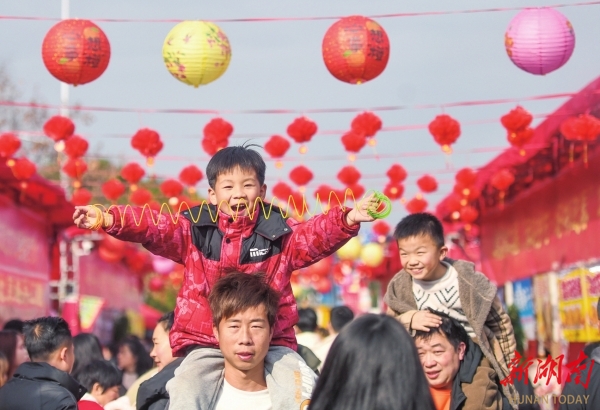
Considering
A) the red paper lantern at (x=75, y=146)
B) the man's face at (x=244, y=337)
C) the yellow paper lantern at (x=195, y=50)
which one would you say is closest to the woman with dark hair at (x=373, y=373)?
the man's face at (x=244, y=337)

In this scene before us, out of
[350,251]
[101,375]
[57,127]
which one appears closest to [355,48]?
[101,375]

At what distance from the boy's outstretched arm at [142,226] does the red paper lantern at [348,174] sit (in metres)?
12.5

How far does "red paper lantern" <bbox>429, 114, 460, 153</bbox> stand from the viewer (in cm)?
1376

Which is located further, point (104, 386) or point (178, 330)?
point (104, 386)

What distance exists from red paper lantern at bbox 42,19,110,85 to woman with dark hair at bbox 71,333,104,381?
121 inches

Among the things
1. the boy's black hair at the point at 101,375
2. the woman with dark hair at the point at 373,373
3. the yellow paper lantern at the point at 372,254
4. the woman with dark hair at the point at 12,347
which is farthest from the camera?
the yellow paper lantern at the point at 372,254

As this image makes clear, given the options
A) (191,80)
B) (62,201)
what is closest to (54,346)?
(191,80)

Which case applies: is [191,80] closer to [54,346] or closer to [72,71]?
[72,71]

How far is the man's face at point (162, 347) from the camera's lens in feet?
19.7

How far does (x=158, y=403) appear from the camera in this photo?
4926 mm

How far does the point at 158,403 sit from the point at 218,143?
9188mm

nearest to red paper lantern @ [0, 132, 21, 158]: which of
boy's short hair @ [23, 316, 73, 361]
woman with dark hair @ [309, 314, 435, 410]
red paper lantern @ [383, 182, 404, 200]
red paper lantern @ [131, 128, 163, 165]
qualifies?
red paper lantern @ [131, 128, 163, 165]

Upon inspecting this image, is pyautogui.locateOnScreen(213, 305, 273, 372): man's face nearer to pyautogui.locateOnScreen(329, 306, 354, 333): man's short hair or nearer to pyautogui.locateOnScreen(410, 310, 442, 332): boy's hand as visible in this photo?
pyautogui.locateOnScreen(410, 310, 442, 332): boy's hand

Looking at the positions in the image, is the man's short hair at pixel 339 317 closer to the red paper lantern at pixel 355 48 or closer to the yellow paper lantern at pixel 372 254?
the red paper lantern at pixel 355 48
